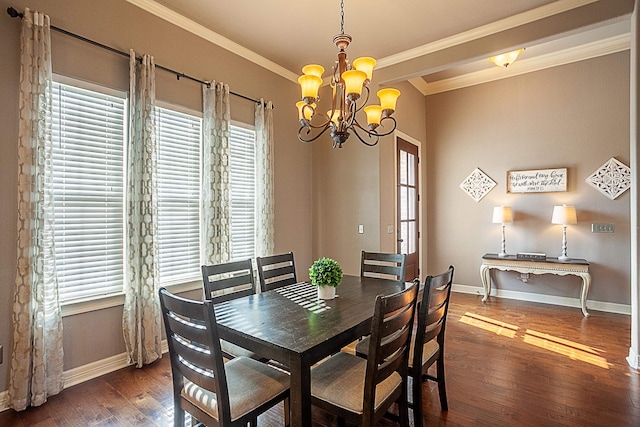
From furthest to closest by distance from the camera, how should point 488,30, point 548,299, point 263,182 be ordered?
point 548,299
point 263,182
point 488,30

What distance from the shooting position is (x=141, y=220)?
284 centimetres

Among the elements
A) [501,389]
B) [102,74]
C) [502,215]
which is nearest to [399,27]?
[102,74]

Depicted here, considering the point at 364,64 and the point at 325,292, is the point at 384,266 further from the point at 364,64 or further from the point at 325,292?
the point at 364,64

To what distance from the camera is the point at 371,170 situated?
14.3 feet

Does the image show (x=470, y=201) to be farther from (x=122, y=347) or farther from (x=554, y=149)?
(x=122, y=347)

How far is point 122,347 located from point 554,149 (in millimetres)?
5825

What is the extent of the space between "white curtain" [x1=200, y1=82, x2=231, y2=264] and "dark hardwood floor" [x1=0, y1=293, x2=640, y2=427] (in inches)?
45.8

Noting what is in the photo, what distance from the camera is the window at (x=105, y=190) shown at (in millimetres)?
2529

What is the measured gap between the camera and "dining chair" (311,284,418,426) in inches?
60.6

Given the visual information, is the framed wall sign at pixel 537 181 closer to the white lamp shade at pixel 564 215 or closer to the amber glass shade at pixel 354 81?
the white lamp shade at pixel 564 215

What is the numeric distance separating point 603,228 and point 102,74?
6.02 meters

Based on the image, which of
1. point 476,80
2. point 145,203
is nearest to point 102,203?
point 145,203

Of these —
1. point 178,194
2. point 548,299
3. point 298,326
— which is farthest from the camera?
point 548,299

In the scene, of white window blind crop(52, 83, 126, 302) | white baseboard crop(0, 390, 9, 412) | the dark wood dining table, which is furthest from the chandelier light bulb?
white baseboard crop(0, 390, 9, 412)
